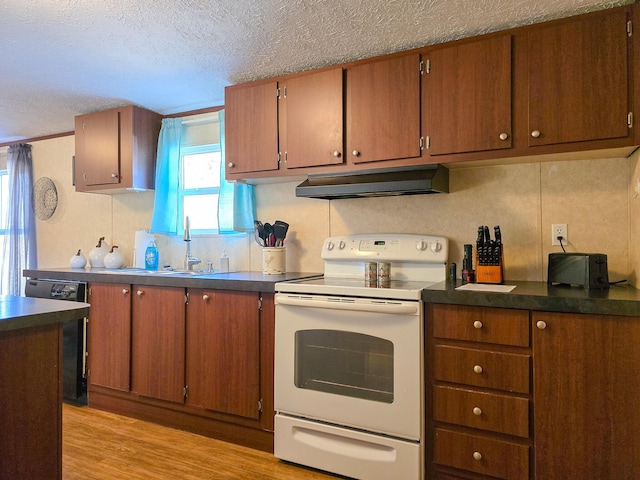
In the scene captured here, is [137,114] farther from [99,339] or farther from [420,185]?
[420,185]

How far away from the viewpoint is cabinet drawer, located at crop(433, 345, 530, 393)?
6.09ft

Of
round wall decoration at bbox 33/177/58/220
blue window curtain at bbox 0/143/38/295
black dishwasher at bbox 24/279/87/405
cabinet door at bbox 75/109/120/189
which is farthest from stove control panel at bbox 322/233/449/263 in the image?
blue window curtain at bbox 0/143/38/295

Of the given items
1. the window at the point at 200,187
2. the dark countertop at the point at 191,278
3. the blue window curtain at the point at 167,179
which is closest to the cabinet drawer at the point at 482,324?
the dark countertop at the point at 191,278

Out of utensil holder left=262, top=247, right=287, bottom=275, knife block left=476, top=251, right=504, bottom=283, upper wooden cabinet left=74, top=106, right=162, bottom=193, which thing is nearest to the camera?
knife block left=476, top=251, right=504, bottom=283

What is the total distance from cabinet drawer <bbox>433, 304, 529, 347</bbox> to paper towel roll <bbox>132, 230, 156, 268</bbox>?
8.26ft

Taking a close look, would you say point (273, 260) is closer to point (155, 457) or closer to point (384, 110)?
point (384, 110)

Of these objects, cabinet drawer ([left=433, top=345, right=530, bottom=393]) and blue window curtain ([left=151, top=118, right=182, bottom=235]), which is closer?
cabinet drawer ([left=433, top=345, right=530, bottom=393])

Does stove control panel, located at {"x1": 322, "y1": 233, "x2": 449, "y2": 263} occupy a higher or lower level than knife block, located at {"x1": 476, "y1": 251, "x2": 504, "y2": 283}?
higher

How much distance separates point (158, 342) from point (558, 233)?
245cm

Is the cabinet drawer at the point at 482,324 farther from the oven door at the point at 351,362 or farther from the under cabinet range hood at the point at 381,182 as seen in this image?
the under cabinet range hood at the point at 381,182

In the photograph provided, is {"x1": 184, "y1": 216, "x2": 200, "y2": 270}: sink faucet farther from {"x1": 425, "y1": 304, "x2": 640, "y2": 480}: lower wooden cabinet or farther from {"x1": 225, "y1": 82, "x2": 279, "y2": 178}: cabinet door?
{"x1": 425, "y1": 304, "x2": 640, "y2": 480}: lower wooden cabinet

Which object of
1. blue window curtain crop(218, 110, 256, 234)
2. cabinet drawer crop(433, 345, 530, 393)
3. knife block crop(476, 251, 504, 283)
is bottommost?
cabinet drawer crop(433, 345, 530, 393)

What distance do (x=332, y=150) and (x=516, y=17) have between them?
3.64 feet

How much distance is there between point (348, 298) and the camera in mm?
2162
